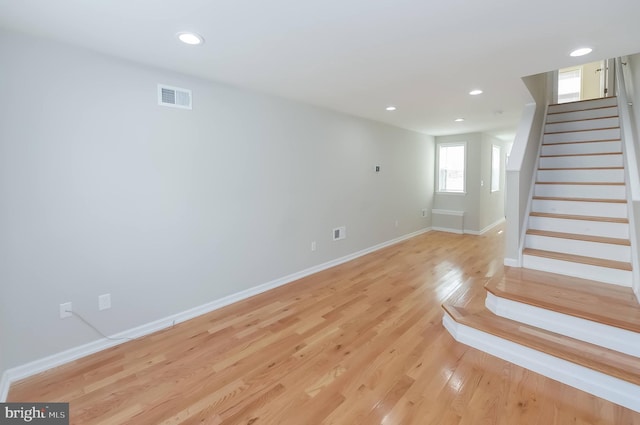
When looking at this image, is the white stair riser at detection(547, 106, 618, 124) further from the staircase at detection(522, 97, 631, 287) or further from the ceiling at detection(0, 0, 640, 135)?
the ceiling at detection(0, 0, 640, 135)

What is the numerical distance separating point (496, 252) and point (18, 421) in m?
5.67

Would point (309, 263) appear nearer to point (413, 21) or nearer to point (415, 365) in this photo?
point (415, 365)

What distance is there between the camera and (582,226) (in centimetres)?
296

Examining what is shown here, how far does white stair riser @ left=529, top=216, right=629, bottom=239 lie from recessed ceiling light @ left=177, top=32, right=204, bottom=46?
3680 millimetres

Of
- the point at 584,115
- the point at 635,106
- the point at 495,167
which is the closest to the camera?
the point at 635,106

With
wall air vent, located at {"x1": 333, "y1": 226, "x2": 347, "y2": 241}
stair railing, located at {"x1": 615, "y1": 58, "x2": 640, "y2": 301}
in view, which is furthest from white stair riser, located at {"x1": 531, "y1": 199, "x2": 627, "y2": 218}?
wall air vent, located at {"x1": 333, "y1": 226, "x2": 347, "y2": 241}

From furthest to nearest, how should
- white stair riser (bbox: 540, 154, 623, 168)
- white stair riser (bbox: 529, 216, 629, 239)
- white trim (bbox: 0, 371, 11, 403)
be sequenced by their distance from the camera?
white stair riser (bbox: 540, 154, 623, 168) → white stair riser (bbox: 529, 216, 629, 239) → white trim (bbox: 0, 371, 11, 403)

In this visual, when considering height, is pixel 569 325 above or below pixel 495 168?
below

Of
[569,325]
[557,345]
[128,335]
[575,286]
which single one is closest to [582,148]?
[575,286]

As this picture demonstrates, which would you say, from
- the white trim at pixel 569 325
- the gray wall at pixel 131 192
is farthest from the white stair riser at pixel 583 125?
the gray wall at pixel 131 192

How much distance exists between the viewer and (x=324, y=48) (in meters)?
2.14

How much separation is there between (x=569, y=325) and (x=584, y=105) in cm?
391

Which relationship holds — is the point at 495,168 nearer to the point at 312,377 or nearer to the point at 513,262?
the point at 513,262

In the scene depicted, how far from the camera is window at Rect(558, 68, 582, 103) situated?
688 cm
